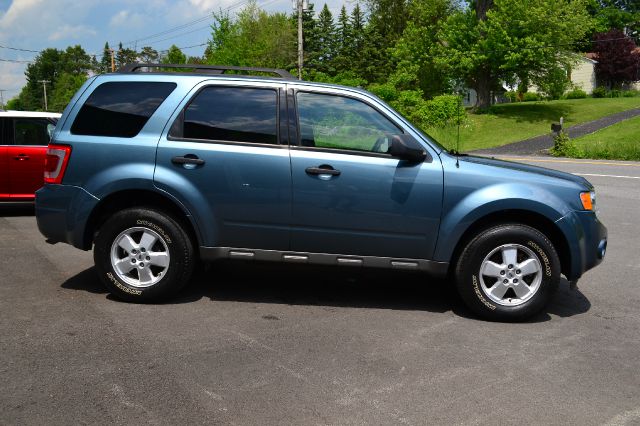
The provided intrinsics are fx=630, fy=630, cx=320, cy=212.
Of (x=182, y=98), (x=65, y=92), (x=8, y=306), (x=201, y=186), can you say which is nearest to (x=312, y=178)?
(x=201, y=186)

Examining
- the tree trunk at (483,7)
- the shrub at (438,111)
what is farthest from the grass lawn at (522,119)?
the tree trunk at (483,7)

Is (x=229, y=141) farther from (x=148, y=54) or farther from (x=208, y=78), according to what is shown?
(x=148, y=54)

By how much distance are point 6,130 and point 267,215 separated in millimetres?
6637

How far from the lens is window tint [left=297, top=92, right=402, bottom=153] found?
5273 millimetres

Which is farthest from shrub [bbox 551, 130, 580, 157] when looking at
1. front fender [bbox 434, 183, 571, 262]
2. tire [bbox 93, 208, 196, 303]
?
tire [bbox 93, 208, 196, 303]

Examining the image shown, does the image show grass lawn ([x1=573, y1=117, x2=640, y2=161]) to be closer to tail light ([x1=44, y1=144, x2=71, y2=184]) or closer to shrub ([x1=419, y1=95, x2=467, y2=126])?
shrub ([x1=419, y1=95, x2=467, y2=126])

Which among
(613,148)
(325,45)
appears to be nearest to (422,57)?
(325,45)

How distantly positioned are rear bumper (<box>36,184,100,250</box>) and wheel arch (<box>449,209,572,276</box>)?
313 centimetres

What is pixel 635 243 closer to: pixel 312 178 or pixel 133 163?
pixel 312 178

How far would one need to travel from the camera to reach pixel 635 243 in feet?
27.8

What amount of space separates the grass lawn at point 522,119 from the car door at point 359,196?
29.6 meters

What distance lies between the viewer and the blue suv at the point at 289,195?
5.14 meters

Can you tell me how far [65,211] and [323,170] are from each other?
226 cm

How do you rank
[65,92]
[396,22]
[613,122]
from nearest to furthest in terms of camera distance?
[613,122] < [396,22] < [65,92]
